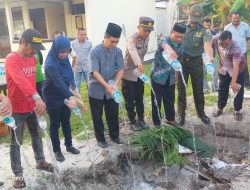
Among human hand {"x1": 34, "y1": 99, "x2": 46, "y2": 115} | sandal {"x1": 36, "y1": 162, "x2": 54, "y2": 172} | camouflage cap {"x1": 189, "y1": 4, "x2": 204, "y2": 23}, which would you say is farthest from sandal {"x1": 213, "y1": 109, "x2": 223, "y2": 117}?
human hand {"x1": 34, "y1": 99, "x2": 46, "y2": 115}

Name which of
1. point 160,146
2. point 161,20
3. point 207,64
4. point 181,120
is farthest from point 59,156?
point 161,20

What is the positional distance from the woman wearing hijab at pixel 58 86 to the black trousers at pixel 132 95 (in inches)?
43.9

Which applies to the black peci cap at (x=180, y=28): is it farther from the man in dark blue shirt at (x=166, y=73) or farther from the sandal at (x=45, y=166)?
the sandal at (x=45, y=166)

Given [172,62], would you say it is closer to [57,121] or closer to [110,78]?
[110,78]

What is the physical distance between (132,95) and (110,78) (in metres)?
0.72

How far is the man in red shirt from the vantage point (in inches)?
150

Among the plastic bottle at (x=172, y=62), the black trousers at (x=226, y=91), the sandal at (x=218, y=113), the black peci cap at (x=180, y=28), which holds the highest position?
the black peci cap at (x=180, y=28)

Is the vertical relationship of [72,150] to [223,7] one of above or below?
below

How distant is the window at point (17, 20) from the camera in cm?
1602

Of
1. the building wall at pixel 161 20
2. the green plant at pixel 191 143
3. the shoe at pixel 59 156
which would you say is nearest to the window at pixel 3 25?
the building wall at pixel 161 20

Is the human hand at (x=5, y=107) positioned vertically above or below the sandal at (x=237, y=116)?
above

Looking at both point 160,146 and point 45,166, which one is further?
point 160,146

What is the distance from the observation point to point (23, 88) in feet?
12.5

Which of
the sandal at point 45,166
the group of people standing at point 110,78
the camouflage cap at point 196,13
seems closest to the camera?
the group of people standing at point 110,78
